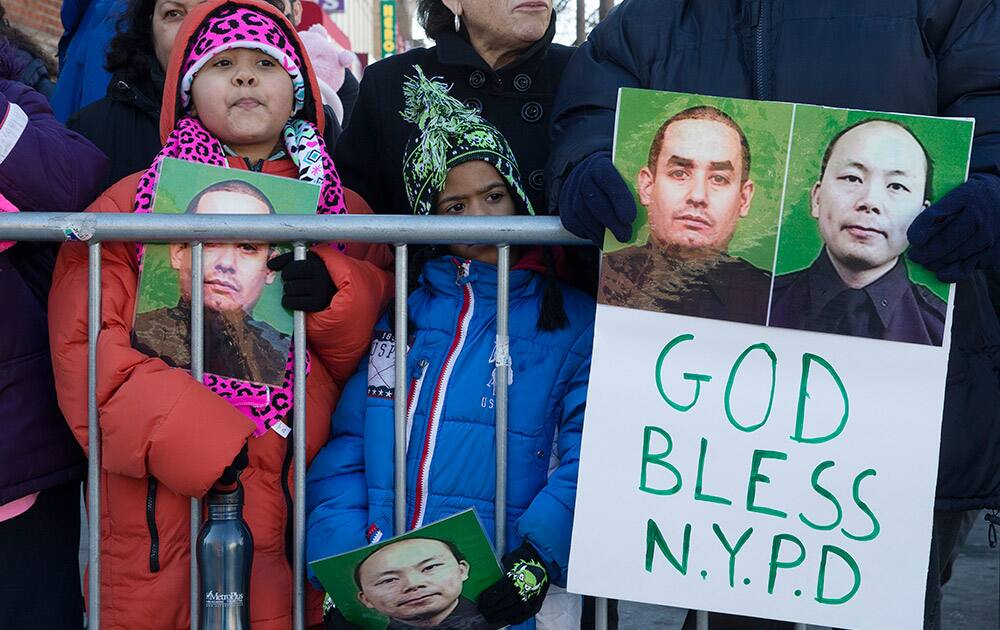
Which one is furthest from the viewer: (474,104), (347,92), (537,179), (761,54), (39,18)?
(39,18)

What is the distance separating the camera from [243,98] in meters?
2.97

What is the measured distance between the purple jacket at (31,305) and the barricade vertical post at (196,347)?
342 mm

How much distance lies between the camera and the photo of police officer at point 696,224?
8.17 ft

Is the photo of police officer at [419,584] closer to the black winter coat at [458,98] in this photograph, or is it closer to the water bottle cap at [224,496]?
the water bottle cap at [224,496]

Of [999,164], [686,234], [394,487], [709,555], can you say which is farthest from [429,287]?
[999,164]

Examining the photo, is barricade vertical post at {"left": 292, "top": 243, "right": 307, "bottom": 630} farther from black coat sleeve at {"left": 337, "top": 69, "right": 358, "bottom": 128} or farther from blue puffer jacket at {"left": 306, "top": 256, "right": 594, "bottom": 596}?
black coat sleeve at {"left": 337, "top": 69, "right": 358, "bottom": 128}

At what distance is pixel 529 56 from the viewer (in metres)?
3.29

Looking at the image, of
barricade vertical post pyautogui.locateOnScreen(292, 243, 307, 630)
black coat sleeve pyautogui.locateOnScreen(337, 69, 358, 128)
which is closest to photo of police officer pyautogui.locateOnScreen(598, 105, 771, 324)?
barricade vertical post pyautogui.locateOnScreen(292, 243, 307, 630)

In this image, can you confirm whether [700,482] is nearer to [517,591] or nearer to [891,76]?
[517,591]

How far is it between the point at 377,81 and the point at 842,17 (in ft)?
4.40

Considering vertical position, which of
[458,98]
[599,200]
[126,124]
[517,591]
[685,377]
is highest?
[458,98]

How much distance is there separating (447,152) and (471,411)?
0.61 meters

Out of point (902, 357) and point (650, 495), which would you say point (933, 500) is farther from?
point (650, 495)

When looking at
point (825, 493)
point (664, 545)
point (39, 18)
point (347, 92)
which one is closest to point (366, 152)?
point (664, 545)
